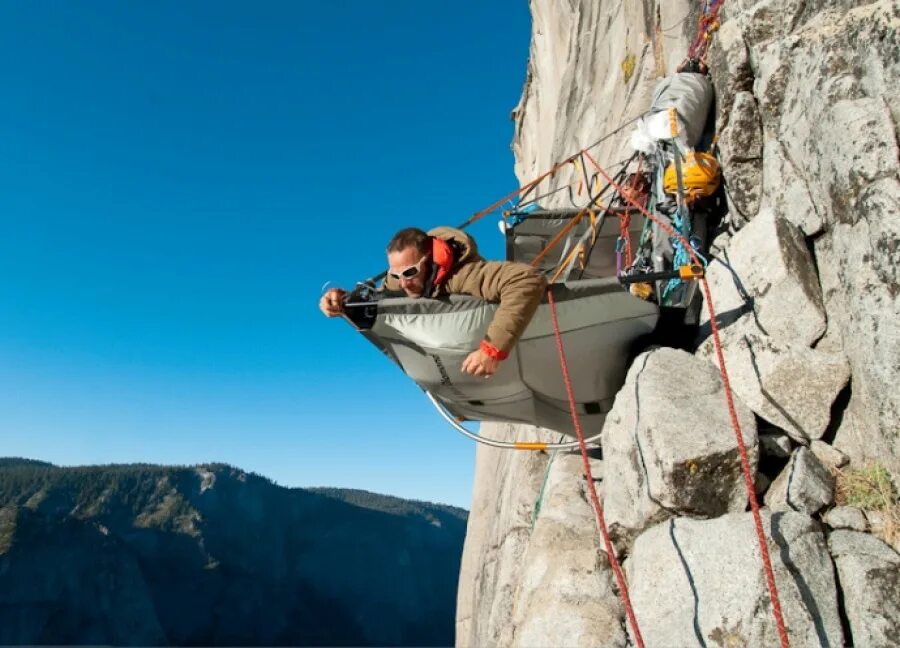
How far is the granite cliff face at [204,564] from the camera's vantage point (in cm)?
8256

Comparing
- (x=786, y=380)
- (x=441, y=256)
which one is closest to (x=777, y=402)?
(x=786, y=380)

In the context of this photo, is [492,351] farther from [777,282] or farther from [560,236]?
[560,236]

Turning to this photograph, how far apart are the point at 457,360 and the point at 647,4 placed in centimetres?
1195

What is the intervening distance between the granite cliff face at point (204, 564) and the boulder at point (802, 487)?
9969 centimetres

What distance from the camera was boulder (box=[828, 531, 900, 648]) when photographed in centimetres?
329

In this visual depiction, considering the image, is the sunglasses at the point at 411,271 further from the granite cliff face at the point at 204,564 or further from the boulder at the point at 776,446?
the granite cliff face at the point at 204,564

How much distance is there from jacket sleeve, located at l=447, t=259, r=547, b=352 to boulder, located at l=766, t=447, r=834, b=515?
A: 2.21 meters

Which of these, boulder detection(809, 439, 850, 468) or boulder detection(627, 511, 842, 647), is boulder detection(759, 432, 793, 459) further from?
boulder detection(627, 511, 842, 647)

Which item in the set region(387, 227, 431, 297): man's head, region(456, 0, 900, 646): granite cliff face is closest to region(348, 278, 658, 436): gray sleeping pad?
region(387, 227, 431, 297): man's head

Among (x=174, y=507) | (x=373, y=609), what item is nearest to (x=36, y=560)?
(x=174, y=507)

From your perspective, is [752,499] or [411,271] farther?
[411,271]

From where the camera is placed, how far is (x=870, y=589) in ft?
11.1

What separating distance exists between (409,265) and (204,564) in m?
118

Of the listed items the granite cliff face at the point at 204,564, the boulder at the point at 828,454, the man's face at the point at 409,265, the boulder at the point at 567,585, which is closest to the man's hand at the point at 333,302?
the man's face at the point at 409,265
